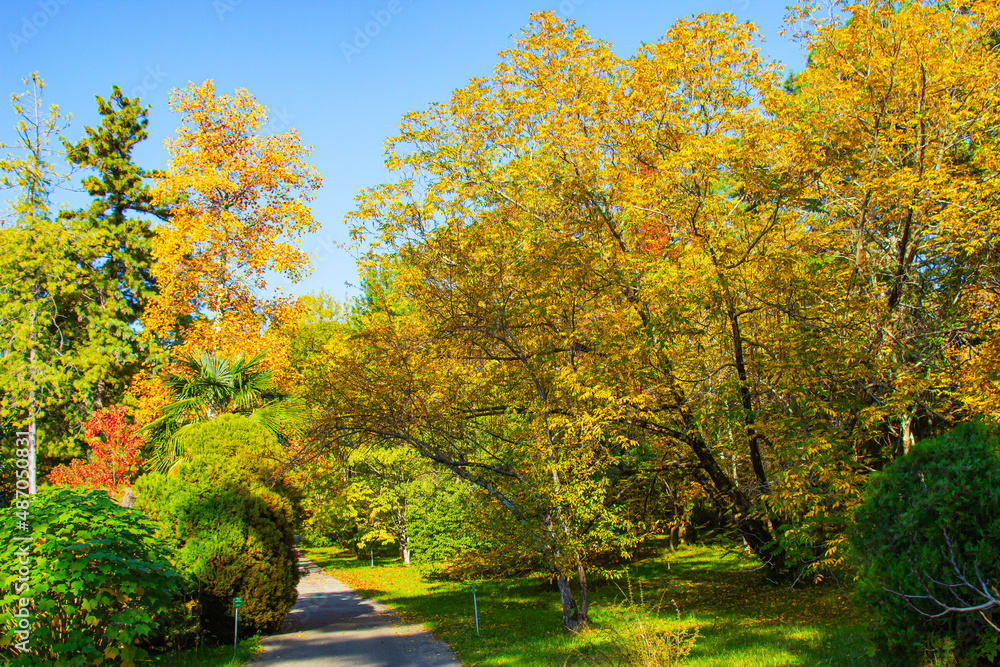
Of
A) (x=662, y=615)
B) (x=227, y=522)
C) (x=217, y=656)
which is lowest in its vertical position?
(x=662, y=615)

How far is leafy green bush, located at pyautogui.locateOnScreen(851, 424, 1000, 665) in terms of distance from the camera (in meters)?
4.38

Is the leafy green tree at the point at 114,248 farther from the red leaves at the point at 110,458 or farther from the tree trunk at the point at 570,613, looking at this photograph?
the tree trunk at the point at 570,613

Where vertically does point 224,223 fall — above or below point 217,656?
above

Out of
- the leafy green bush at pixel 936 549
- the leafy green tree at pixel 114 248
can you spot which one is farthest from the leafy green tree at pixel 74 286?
the leafy green bush at pixel 936 549

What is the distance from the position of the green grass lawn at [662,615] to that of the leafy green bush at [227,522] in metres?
3.05

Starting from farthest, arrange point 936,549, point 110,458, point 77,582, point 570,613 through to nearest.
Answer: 1. point 110,458
2. point 570,613
3. point 77,582
4. point 936,549

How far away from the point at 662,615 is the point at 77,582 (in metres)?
9.00

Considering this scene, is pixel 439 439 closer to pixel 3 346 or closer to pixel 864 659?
pixel 864 659

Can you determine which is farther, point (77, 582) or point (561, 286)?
point (561, 286)

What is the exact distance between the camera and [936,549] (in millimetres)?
4520

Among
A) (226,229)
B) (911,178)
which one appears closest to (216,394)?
(226,229)

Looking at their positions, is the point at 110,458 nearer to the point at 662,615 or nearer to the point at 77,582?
the point at 77,582

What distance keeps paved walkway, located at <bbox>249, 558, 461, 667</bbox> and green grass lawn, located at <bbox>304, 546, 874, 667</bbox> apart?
0.45 m

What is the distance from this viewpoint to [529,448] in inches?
362
